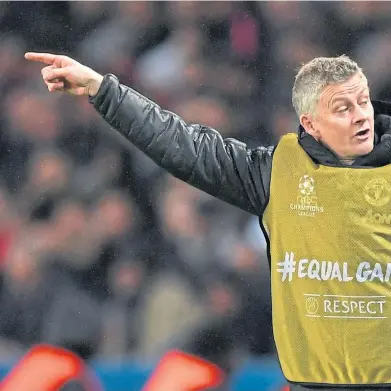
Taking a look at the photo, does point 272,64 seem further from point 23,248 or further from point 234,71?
point 23,248

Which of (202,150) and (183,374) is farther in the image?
(183,374)

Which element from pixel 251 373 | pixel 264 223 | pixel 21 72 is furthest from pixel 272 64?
pixel 264 223

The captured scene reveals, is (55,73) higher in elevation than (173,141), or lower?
higher

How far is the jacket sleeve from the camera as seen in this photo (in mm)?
1393

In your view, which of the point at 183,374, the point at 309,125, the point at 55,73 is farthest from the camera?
the point at 183,374

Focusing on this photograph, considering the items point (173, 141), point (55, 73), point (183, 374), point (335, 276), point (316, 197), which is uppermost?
point (55, 73)

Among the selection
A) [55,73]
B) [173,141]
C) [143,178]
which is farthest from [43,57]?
[143,178]

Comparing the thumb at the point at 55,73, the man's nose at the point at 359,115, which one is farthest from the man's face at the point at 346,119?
the thumb at the point at 55,73

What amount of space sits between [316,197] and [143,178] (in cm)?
126

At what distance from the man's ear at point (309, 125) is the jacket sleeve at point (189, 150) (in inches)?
3.1

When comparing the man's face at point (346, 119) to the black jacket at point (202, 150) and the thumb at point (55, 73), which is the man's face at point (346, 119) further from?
the thumb at point (55, 73)

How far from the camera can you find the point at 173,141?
4.62 feet

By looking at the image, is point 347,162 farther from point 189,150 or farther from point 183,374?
point 183,374

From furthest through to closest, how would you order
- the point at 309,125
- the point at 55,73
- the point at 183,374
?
1. the point at 183,374
2. the point at 309,125
3. the point at 55,73
